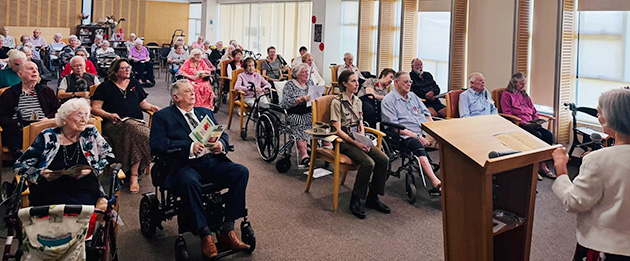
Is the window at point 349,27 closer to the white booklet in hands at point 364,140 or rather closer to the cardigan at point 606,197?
the white booklet in hands at point 364,140

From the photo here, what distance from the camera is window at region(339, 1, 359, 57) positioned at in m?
12.1

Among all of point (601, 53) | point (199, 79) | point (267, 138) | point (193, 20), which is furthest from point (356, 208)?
point (193, 20)

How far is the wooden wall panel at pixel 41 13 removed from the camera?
1739 centimetres

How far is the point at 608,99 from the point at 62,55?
11.4m

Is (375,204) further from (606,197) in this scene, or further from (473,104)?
(606,197)

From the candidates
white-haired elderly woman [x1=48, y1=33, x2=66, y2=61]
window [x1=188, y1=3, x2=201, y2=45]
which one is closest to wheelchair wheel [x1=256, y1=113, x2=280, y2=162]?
white-haired elderly woman [x1=48, y1=33, x2=66, y2=61]

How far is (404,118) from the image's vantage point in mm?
5293

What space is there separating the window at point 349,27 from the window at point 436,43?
257cm

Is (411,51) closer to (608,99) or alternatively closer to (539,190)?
(539,190)

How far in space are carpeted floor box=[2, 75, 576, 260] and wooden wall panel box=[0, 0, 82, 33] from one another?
14.2m

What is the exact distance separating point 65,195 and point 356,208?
2243 millimetres

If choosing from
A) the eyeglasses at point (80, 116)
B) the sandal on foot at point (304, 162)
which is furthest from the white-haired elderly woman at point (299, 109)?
the eyeglasses at point (80, 116)

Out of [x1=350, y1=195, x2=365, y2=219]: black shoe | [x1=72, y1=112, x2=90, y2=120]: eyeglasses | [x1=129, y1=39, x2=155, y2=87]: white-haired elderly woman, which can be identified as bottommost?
[x1=350, y1=195, x2=365, y2=219]: black shoe

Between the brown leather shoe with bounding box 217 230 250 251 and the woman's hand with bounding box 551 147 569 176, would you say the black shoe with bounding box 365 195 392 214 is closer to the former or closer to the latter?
the brown leather shoe with bounding box 217 230 250 251
